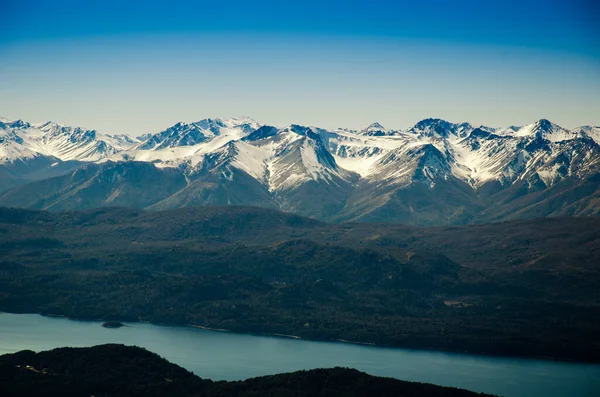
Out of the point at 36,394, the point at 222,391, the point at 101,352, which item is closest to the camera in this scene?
the point at 36,394

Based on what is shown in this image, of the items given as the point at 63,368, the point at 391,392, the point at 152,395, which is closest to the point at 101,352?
the point at 63,368

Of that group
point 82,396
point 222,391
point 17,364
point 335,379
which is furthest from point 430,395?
point 17,364

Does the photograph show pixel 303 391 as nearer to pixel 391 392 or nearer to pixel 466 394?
pixel 391 392

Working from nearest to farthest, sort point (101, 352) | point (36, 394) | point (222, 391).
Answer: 1. point (36, 394)
2. point (222, 391)
3. point (101, 352)

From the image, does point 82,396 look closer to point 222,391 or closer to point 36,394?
point 36,394

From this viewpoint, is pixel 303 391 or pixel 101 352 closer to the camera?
pixel 303 391

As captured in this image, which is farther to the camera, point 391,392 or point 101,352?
point 101,352

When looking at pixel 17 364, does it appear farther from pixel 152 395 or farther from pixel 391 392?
pixel 391 392
